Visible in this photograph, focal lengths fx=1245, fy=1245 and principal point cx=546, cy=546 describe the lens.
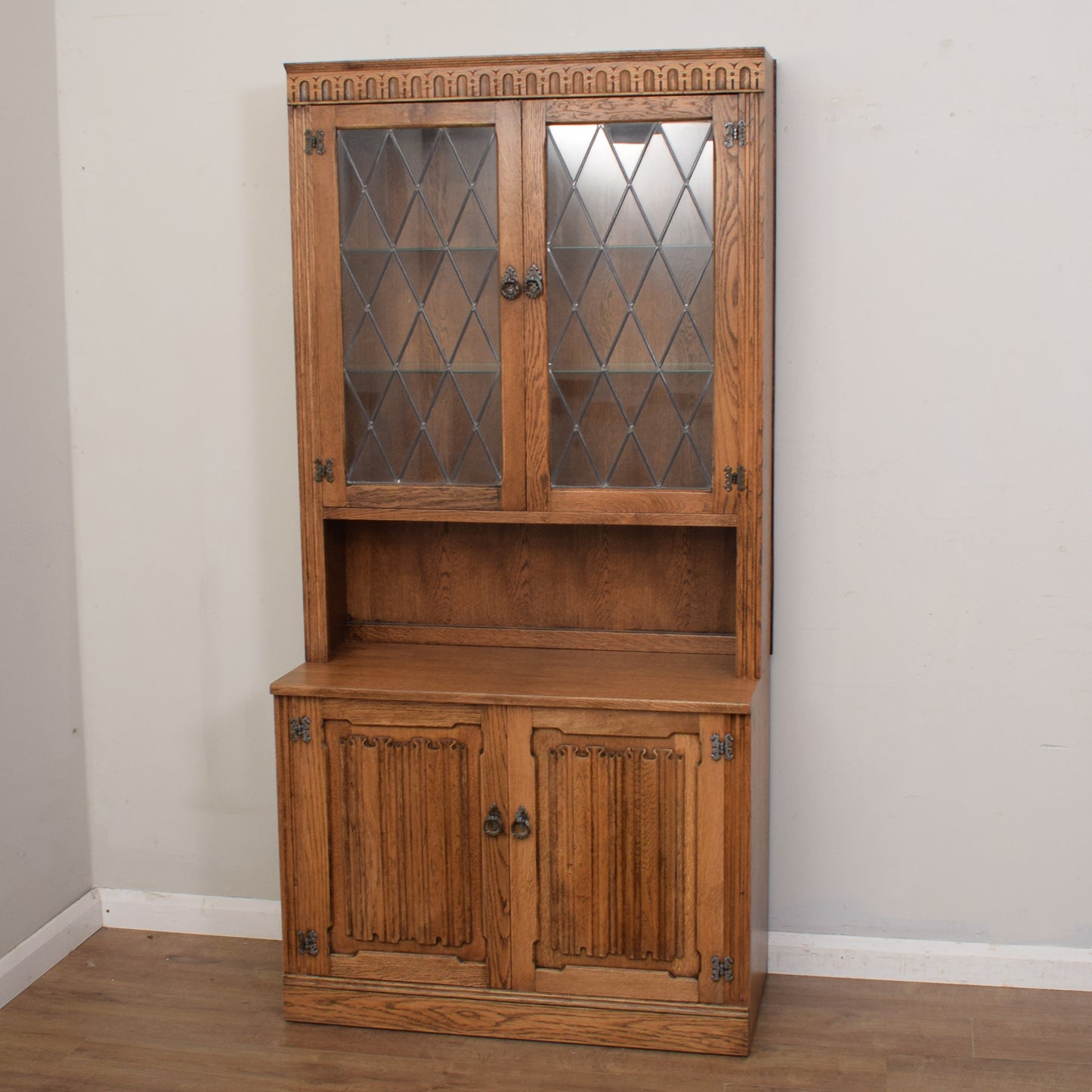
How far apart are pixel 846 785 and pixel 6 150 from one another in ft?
8.09

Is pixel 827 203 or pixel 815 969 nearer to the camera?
pixel 827 203

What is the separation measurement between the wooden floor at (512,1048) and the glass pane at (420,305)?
1240 millimetres

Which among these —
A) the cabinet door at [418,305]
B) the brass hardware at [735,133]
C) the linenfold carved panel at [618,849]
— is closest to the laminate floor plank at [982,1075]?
the linenfold carved panel at [618,849]

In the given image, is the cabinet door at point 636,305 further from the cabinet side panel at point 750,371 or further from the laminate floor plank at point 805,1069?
the laminate floor plank at point 805,1069

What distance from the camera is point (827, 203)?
9.14 ft

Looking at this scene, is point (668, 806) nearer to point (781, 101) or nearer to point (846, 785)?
point (846, 785)

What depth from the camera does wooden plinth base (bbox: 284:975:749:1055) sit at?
2.62 m

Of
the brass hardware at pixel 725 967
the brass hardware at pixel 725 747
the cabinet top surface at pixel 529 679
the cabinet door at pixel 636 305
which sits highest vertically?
the cabinet door at pixel 636 305

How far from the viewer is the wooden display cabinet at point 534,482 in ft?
8.47

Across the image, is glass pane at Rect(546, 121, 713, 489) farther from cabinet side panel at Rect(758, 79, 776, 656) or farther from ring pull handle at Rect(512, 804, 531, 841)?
ring pull handle at Rect(512, 804, 531, 841)

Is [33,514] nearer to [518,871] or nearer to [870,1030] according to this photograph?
[518,871]

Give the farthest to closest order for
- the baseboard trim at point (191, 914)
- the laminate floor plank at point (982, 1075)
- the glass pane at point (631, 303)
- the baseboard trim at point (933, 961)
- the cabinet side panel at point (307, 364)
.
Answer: the baseboard trim at point (191, 914) → the baseboard trim at point (933, 961) → the cabinet side panel at point (307, 364) → the glass pane at point (631, 303) → the laminate floor plank at point (982, 1075)

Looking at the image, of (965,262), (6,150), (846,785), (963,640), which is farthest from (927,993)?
(6,150)

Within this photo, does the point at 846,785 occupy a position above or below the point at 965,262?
below
